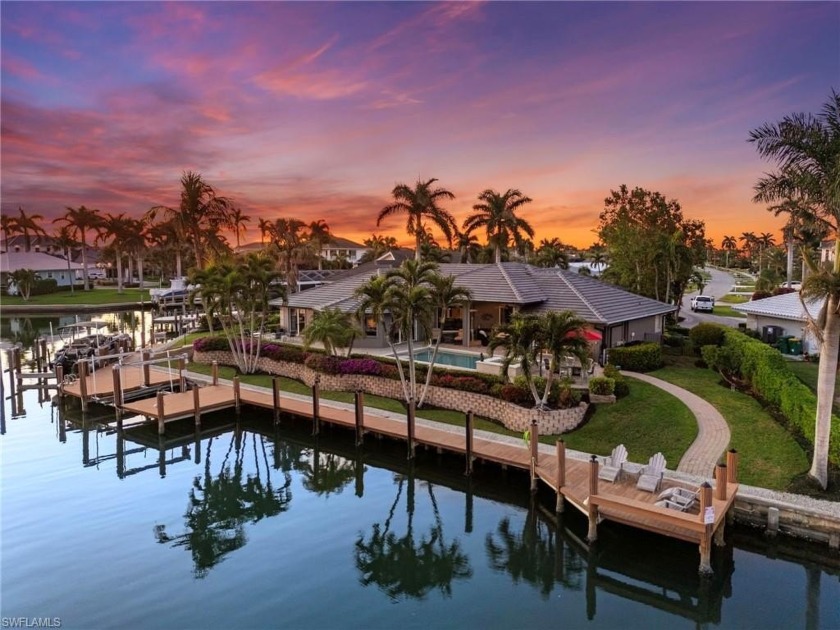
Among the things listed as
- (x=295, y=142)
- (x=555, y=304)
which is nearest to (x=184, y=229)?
(x=295, y=142)

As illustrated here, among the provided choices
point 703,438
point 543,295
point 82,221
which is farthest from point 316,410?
point 82,221

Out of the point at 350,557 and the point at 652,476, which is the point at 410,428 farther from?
the point at 652,476

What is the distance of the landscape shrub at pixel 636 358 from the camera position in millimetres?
25469

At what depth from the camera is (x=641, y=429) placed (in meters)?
17.9

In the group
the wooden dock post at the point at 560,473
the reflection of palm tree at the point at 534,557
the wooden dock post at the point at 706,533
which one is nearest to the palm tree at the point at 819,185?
the wooden dock post at the point at 706,533

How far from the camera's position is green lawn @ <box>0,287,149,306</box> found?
69.8 m

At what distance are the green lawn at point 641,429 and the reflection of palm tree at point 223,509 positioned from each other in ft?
32.6

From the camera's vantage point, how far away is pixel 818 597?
1064 cm

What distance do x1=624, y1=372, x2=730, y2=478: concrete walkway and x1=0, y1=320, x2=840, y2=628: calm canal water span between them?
2.55m

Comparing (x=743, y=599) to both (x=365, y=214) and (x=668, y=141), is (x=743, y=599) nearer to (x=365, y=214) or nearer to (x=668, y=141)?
(x=668, y=141)

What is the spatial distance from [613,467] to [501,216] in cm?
3535

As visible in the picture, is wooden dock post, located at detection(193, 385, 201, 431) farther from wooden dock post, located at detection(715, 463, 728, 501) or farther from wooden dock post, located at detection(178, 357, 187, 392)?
wooden dock post, located at detection(715, 463, 728, 501)

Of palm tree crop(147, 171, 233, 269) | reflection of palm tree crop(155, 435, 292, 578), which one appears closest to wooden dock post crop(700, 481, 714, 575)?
reflection of palm tree crop(155, 435, 292, 578)

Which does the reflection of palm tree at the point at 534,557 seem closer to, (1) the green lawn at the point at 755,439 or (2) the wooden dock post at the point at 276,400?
(1) the green lawn at the point at 755,439
